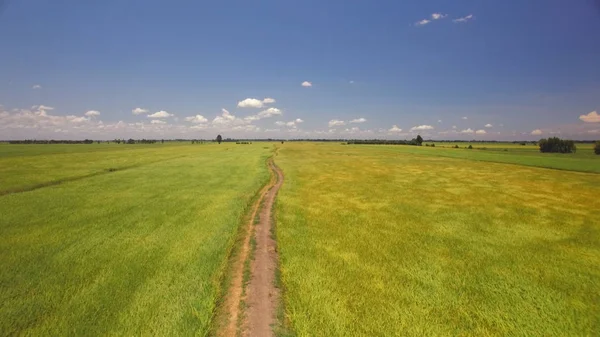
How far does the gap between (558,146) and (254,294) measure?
128794 millimetres

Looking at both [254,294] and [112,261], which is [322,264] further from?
[112,261]

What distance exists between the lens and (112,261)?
9.16 m

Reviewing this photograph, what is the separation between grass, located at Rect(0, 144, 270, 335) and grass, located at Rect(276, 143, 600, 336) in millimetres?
2769

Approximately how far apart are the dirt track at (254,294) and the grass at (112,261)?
52 cm

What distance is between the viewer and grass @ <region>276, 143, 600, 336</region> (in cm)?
647

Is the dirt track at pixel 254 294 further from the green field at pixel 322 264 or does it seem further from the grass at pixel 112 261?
the grass at pixel 112 261

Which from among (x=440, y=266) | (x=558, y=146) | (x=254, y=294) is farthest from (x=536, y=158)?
(x=254, y=294)

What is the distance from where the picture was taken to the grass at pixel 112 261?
6.36 metres

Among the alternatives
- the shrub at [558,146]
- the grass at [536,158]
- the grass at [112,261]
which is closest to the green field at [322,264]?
the grass at [112,261]

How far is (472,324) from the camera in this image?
6398 millimetres

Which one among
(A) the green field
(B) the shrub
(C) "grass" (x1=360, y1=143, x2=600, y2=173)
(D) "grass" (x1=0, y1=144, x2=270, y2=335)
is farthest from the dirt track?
(B) the shrub

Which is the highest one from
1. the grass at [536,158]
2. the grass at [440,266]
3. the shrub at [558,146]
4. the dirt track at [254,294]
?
the shrub at [558,146]

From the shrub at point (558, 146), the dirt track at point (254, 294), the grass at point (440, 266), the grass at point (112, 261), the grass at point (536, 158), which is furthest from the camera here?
the shrub at point (558, 146)

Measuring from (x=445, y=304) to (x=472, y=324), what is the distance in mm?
746
